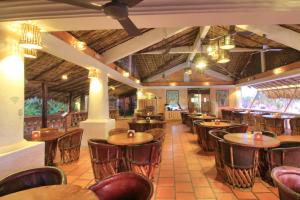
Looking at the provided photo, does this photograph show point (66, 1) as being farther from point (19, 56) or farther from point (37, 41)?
point (19, 56)

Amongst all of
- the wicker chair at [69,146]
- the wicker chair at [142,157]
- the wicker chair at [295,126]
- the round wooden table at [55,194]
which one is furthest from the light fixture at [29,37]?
the wicker chair at [295,126]

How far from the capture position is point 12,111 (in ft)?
8.95

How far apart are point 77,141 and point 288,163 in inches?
169

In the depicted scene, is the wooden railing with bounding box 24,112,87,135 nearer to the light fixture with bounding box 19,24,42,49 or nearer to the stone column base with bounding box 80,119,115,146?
the stone column base with bounding box 80,119,115,146

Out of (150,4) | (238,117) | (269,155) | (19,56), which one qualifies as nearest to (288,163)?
(269,155)

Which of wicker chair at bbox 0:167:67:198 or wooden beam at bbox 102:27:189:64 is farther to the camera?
wooden beam at bbox 102:27:189:64

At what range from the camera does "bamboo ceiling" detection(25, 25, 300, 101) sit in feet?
17.5

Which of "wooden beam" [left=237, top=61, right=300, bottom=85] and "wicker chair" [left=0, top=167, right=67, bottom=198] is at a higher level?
"wooden beam" [left=237, top=61, right=300, bottom=85]

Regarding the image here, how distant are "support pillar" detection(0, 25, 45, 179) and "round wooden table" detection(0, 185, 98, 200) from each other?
1.02 metres

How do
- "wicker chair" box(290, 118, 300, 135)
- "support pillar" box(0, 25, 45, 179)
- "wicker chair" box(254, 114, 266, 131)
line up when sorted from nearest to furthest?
"support pillar" box(0, 25, 45, 179) < "wicker chair" box(290, 118, 300, 135) < "wicker chair" box(254, 114, 266, 131)

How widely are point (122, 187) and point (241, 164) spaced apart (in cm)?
214

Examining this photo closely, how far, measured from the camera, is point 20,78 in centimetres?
287

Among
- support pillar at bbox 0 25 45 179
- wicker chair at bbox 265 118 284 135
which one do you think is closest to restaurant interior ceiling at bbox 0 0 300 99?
support pillar at bbox 0 25 45 179

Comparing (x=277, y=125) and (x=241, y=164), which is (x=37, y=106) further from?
(x=277, y=125)
